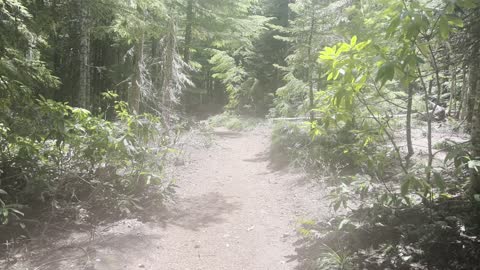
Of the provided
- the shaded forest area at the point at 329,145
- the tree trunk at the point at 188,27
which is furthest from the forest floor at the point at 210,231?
the tree trunk at the point at 188,27

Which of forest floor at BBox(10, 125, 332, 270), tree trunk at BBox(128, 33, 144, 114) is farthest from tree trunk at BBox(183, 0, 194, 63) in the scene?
forest floor at BBox(10, 125, 332, 270)

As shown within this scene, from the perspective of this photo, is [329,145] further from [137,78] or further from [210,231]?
[137,78]

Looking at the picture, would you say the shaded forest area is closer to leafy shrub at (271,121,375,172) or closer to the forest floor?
leafy shrub at (271,121,375,172)

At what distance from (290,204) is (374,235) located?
3141mm

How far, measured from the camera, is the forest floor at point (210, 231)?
4.96m

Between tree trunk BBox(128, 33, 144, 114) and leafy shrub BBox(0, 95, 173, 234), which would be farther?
tree trunk BBox(128, 33, 144, 114)

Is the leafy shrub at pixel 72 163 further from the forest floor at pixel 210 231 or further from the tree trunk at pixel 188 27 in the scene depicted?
the tree trunk at pixel 188 27

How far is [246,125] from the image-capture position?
1961cm

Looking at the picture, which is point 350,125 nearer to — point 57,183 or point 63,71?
point 57,183

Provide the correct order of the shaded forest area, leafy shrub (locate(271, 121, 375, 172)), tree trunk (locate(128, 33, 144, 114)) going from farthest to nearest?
tree trunk (locate(128, 33, 144, 114))
leafy shrub (locate(271, 121, 375, 172))
the shaded forest area

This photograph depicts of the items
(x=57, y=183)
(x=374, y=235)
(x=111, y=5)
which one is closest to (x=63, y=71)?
(x=111, y=5)

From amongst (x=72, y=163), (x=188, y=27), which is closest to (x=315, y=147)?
(x=72, y=163)

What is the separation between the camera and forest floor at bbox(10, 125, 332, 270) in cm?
496

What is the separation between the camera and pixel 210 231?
20.6ft
